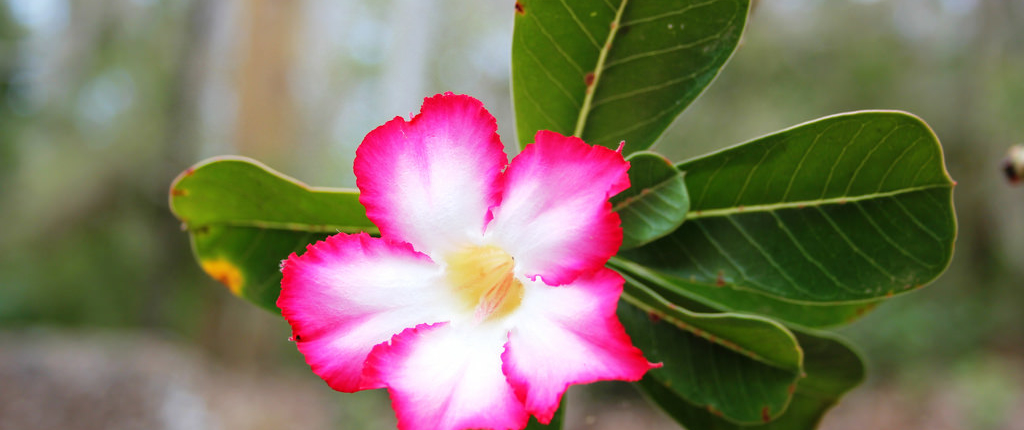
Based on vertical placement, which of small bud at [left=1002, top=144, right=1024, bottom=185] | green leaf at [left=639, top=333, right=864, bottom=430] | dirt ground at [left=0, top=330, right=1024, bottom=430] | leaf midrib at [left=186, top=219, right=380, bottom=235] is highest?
small bud at [left=1002, top=144, right=1024, bottom=185]

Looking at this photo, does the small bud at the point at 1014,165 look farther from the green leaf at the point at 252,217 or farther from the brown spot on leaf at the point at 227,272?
the brown spot on leaf at the point at 227,272

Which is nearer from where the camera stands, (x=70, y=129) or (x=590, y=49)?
(x=590, y=49)

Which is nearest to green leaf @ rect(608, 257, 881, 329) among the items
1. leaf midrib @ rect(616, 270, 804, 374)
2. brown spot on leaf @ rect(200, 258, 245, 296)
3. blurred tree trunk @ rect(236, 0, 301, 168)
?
leaf midrib @ rect(616, 270, 804, 374)

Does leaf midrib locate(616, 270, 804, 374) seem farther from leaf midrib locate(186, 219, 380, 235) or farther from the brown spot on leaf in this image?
the brown spot on leaf

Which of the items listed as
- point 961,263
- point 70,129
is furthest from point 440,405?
point 70,129

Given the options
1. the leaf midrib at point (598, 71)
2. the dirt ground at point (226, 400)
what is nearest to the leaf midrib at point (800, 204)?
the leaf midrib at point (598, 71)

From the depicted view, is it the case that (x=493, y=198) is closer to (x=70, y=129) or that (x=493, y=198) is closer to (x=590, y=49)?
(x=590, y=49)
